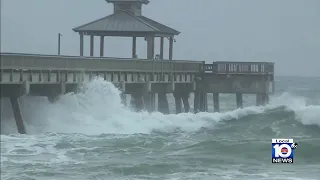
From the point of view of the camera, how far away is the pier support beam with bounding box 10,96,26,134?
37.2m

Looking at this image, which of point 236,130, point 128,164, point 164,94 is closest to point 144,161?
point 128,164

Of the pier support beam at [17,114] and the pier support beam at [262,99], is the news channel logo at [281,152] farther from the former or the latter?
the pier support beam at [262,99]

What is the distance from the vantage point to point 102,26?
5569 centimetres

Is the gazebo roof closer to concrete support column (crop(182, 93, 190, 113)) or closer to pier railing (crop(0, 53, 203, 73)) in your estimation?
pier railing (crop(0, 53, 203, 73))

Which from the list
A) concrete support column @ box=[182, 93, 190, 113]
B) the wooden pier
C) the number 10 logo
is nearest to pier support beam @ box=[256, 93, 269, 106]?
the wooden pier

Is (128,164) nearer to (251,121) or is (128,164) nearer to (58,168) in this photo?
(58,168)

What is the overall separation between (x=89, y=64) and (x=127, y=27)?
10896 millimetres

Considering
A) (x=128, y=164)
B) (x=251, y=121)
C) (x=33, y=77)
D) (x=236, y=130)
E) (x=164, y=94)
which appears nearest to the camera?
(x=128, y=164)

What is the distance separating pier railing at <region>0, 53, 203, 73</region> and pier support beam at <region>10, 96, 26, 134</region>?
1.39 m

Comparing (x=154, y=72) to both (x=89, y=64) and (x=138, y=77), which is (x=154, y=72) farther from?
(x=89, y=64)

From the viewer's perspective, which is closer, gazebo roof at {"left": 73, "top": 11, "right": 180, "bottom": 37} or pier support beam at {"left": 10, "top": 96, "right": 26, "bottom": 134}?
pier support beam at {"left": 10, "top": 96, "right": 26, "bottom": 134}

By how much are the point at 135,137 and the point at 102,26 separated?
55.1ft

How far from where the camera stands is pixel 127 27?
181ft

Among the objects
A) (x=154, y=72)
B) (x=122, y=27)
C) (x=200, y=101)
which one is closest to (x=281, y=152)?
(x=154, y=72)
